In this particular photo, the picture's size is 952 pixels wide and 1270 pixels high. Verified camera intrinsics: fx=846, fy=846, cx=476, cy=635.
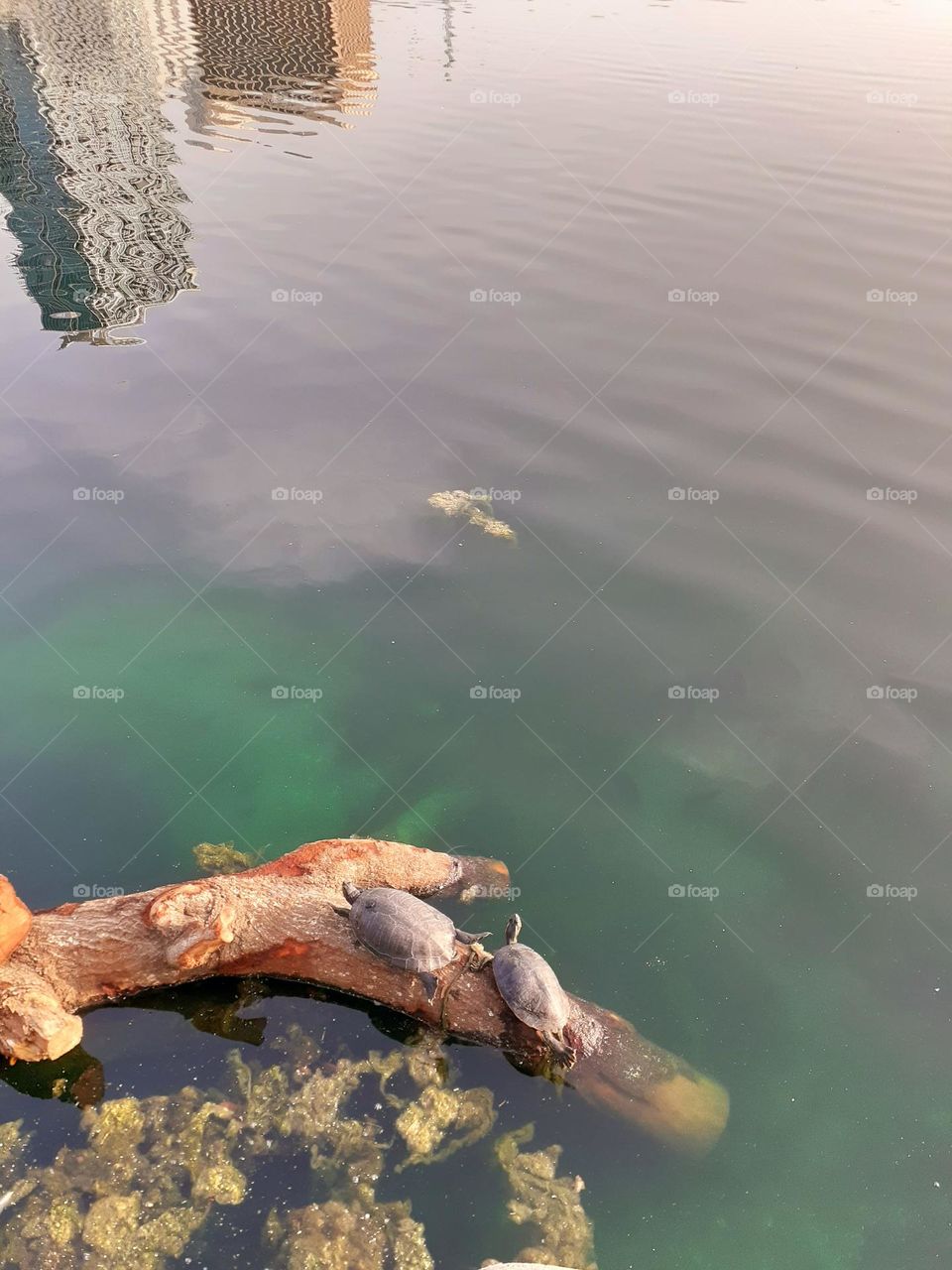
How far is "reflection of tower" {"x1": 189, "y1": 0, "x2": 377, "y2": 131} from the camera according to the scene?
1016 inches

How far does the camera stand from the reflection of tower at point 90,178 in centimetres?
1584

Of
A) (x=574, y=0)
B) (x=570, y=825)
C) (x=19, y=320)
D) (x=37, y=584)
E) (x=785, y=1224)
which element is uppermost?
(x=574, y=0)

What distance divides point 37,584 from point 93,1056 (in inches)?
227

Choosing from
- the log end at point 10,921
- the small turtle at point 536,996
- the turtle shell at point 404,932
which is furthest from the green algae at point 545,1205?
the log end at point 10,921

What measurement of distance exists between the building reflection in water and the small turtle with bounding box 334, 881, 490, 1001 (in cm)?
1220

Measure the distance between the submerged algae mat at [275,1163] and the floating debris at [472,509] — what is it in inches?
249

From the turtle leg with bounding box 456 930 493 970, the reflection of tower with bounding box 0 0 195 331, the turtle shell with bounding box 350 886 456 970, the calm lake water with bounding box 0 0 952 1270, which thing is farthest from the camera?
the reflection of tower with bounding box 0 0 195 331

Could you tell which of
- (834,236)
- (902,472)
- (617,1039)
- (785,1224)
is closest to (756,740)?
(617,1039)

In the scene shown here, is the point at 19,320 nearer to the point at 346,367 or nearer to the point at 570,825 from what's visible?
the point at 346,367

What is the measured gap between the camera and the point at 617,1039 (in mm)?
5902

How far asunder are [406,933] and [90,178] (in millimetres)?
21837

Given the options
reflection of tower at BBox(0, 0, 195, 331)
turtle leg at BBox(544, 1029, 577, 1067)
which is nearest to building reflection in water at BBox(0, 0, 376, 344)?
reflection of tower at BBox(0, 0, 195, 331)

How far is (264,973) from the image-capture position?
6.25 meters

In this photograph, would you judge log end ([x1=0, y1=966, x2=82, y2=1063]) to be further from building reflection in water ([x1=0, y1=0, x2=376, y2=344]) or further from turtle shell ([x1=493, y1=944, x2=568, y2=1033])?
building reflection in water ([x1=0, y1=0, x2=376, y2=344])
